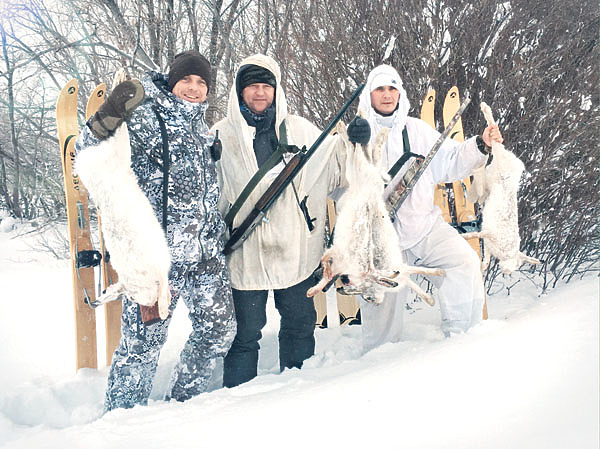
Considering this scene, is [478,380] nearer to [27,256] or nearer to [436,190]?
[436,190]

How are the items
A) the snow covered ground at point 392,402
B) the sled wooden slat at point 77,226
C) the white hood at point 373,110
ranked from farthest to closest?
the sled wooden slat at point 77,226
the white hood at point 373,110
the snow covered ground at point 392,402

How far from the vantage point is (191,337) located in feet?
7.65

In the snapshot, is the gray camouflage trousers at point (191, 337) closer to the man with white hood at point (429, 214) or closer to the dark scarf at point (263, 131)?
the dark scarf at point (263, 131)

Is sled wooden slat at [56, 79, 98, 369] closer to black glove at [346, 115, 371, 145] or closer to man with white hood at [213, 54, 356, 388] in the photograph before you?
man with white hood at [213, 54, 356, 388]

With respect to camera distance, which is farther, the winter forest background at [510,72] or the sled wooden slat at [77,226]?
the winter forest background at [510,72]

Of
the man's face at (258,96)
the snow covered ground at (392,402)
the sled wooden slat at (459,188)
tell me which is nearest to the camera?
the snow covered ground at (392,402)

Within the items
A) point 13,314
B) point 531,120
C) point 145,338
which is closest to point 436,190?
point 531,120

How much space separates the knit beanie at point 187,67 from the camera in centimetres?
216

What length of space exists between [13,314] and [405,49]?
3.78 meters

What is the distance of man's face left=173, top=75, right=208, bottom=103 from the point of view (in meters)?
2.18

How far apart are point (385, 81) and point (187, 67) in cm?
103

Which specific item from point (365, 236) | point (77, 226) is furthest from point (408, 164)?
point (77, 226)

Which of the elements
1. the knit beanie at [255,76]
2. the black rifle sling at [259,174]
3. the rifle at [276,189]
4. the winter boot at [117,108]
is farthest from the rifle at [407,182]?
the winter boot at [117,108]

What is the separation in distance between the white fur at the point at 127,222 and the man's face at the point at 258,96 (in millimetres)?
648
